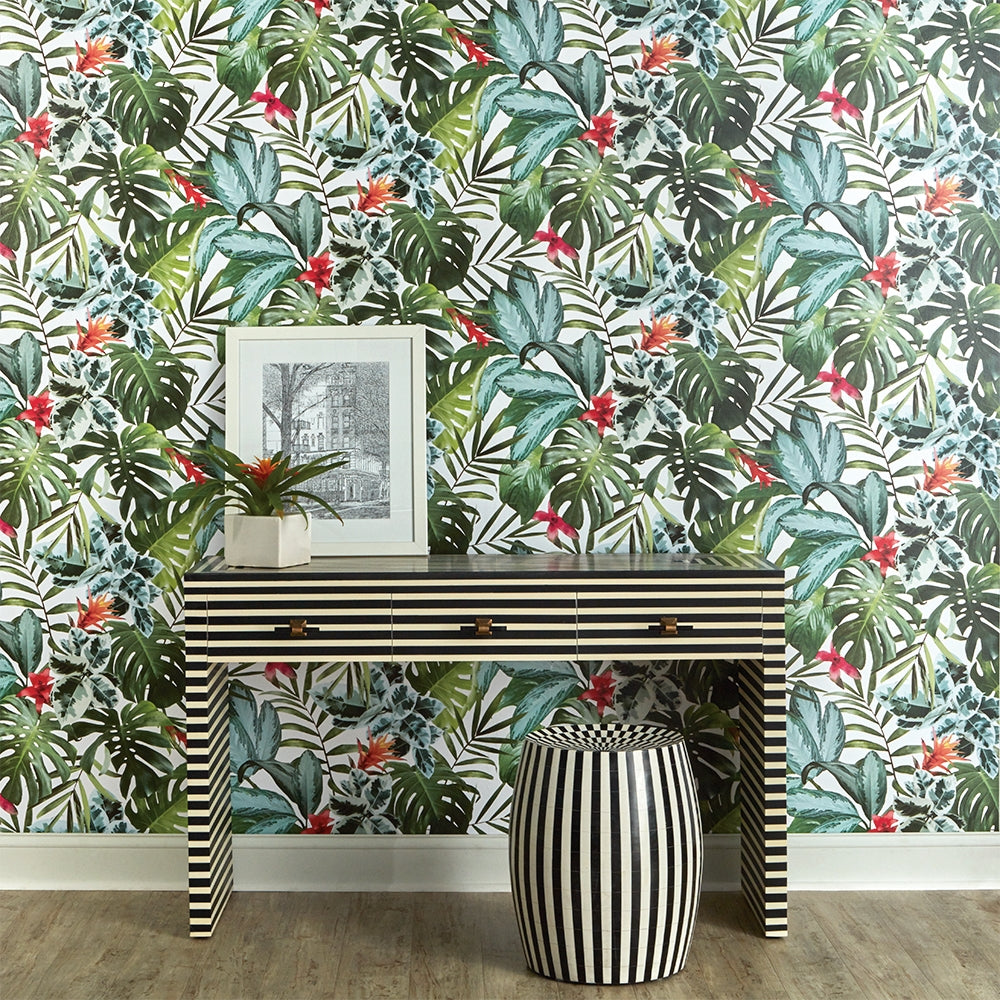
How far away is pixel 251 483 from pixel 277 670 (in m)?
0.60

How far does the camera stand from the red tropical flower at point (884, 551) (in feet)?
10.3

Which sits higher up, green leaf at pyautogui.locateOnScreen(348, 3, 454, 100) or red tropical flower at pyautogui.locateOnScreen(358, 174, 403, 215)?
green leaf at pyautogui.locateOnScreen(348, 3, 454, 100)

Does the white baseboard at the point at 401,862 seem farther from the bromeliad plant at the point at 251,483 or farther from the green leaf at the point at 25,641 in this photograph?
the bromeliad plant at the point at 251,483

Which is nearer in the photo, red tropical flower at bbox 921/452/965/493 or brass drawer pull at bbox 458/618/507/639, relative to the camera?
brass drawer pull at bbox 458/618/507/639

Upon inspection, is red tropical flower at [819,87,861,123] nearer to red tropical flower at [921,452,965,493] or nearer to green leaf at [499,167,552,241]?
green leaf at [499,167,552,241]

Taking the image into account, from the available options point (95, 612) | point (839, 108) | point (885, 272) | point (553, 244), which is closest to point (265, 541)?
point (95, 612)

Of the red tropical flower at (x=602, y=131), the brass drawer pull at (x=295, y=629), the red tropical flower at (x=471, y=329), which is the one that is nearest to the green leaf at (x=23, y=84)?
the red tropical flower at (x=471, y=329)

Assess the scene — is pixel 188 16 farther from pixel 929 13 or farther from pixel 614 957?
pixel 614 957

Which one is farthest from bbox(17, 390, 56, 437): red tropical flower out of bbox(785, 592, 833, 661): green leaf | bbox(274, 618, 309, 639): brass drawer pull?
bbox(785, 592, 833, 661): green leaf

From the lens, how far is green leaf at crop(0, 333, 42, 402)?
3.18 metres

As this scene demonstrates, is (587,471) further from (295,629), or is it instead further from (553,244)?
(295,629)

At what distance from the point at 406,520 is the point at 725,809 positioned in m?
1.21

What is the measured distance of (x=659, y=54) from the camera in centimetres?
309

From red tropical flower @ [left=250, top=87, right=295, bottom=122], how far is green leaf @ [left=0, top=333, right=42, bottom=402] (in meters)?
0.91
